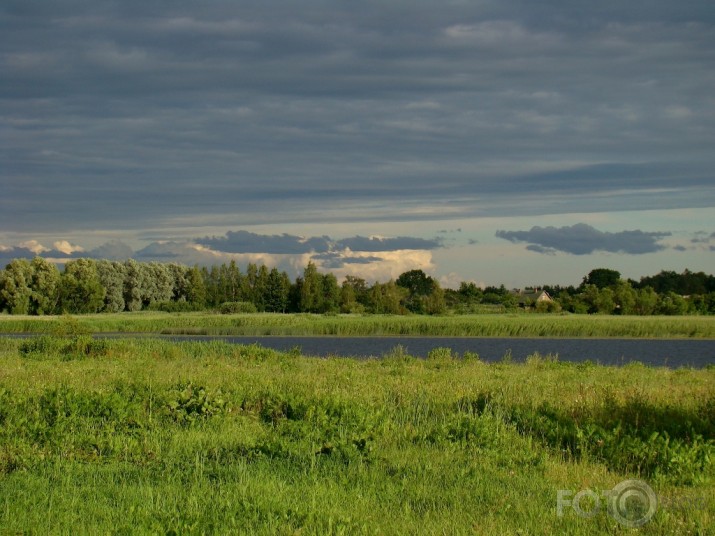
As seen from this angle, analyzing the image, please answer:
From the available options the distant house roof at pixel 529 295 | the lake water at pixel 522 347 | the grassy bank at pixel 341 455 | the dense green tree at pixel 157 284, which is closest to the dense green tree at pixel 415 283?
the distant house roof at pixel 529 295

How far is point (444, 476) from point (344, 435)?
77.1 inches

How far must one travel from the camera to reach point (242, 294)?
111 m

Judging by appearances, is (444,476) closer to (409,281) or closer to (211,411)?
(211,411)

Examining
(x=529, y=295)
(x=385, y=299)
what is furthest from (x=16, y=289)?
(x=529, y=295)

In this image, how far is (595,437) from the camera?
10.4 metres

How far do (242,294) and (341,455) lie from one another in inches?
4058

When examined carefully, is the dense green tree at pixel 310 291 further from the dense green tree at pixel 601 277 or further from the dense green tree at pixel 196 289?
the dense green tree at pixel 601 277

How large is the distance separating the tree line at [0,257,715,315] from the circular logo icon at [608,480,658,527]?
8753 cm

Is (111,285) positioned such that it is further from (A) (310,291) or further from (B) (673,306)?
(B) (673,306)

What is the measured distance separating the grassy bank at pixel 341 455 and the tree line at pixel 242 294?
79.0 meters

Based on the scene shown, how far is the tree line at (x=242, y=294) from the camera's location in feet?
294

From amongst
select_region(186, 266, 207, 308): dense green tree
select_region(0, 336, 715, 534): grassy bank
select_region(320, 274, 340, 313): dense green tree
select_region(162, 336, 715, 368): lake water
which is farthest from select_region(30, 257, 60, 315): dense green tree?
select_region(0, 336, 715, 534): grassy bank

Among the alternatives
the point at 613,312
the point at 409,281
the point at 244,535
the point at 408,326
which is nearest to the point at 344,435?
the point at 244,535

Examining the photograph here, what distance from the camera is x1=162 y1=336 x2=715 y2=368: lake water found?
132 ft
